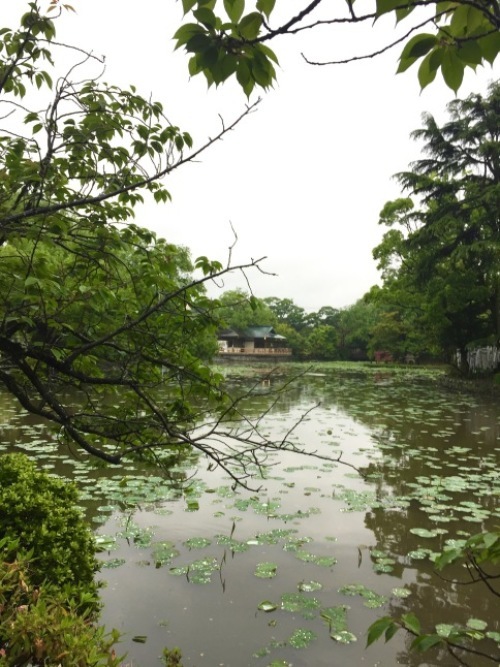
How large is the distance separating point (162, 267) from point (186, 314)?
353 mm

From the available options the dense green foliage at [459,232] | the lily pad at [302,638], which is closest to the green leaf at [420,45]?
the lily pad at [302,638]

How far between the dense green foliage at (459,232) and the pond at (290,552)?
1186cm

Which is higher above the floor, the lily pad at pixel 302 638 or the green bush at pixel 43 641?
the green bush at pixel 43 641

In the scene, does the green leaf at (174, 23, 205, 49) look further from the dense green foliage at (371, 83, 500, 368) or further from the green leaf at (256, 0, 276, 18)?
the dense green foliage at (371, 83, 500, 368)

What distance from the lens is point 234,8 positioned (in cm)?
100

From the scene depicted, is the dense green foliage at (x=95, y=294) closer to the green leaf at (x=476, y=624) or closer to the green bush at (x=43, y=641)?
the green bush at (x=43, y=641)

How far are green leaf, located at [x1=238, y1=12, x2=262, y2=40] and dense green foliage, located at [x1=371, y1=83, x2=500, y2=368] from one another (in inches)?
736

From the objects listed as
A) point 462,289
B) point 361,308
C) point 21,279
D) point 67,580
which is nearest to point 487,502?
point 67,580

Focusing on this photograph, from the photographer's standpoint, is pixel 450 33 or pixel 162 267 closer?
pixel 450 33

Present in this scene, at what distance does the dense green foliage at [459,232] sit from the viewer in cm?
1809

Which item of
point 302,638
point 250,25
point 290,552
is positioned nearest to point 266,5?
point 250,25

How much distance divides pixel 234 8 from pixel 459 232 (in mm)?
20398

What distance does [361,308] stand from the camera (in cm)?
5419

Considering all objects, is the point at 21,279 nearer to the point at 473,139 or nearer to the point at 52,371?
the point at 52,371
